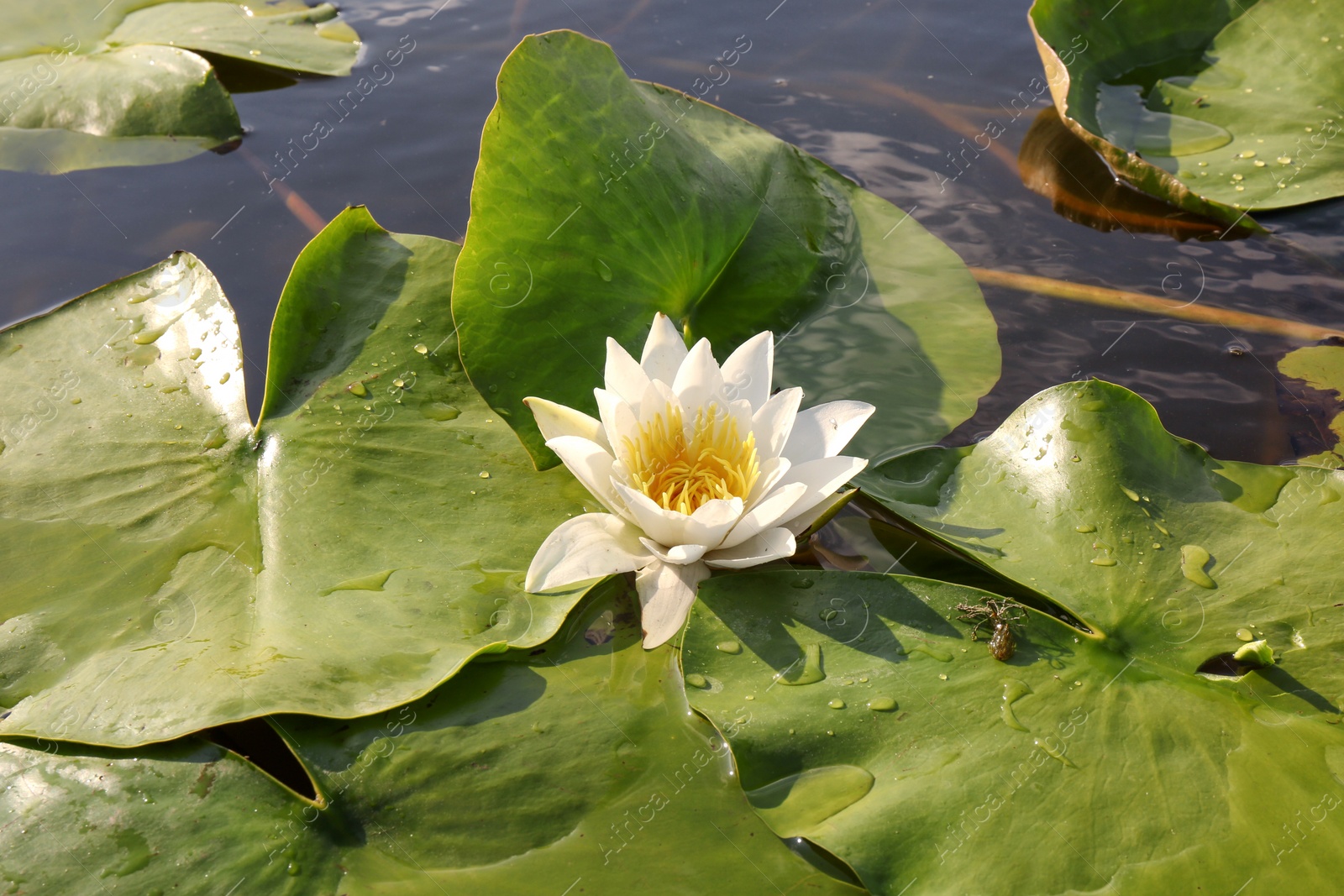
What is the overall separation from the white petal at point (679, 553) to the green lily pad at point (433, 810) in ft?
1.09

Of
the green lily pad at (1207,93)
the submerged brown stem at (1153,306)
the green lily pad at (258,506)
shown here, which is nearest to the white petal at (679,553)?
the green lily pad at (258,506)

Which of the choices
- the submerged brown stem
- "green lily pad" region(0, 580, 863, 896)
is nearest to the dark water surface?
the submerged brown stem

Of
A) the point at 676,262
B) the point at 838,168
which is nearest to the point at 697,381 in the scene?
the point at 676,262

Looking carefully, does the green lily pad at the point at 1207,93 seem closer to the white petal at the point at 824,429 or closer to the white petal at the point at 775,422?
the white petal at the point at 824,429

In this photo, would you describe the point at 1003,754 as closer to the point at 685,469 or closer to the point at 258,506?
the point at 685,469

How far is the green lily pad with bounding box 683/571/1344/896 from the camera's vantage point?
5.27 feet

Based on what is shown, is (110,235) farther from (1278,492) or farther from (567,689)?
(1278,492)

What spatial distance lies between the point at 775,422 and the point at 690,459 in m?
0.23

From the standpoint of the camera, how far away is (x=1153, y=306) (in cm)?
303

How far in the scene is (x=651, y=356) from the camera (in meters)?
2.18

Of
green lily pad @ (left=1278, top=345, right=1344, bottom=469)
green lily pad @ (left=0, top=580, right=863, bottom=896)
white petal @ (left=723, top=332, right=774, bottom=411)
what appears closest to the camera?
green lily pad @ (left=0, top=580, right=863, bottom=896)

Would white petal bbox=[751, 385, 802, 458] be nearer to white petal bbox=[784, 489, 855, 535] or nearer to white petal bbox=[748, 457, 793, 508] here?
white petal bbox=[748, 457, 793, 508]

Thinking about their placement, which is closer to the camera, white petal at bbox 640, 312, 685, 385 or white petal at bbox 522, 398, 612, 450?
white petal at bbox 522, 398, 612, 450

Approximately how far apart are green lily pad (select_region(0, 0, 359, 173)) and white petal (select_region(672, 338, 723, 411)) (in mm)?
2765
